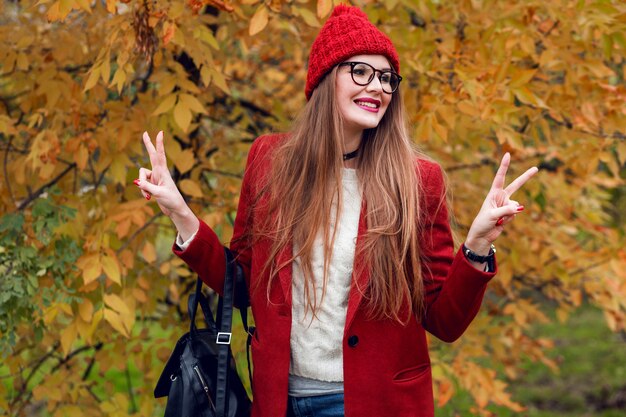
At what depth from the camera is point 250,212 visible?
214cm

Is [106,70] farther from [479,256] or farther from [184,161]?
[479,256]

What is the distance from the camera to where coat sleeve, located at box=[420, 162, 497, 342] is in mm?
1904

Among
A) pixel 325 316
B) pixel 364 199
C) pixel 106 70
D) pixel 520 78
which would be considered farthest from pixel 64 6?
pixel 520 78

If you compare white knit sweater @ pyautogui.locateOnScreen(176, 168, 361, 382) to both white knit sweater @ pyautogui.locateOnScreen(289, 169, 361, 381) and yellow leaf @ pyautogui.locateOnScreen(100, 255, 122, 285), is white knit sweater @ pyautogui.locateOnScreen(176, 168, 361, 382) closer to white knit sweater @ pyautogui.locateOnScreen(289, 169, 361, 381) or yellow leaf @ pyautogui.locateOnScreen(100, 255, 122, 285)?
white knit sweater @ pyautogui.locateOnScreen(289, 169, 361, 381)

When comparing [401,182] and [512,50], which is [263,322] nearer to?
[401,182]

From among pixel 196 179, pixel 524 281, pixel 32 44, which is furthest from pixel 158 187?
pixel 524 281

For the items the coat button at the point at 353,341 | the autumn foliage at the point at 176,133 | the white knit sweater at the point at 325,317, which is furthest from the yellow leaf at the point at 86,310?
the coat button at the point at 353,341

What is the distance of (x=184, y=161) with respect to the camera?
9.15ft

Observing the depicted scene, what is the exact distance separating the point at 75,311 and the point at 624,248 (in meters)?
2.48

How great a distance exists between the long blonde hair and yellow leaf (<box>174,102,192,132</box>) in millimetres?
489

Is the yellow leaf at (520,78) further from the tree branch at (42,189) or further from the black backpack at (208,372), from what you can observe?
the tree branch at (42,189)

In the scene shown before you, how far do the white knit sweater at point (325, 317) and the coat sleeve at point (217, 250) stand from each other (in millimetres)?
204

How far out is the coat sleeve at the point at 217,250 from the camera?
2014 millimetres

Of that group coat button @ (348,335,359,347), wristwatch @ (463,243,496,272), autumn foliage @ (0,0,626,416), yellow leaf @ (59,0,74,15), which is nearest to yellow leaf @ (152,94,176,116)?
autumn foliage @ (0,0,626,416)
